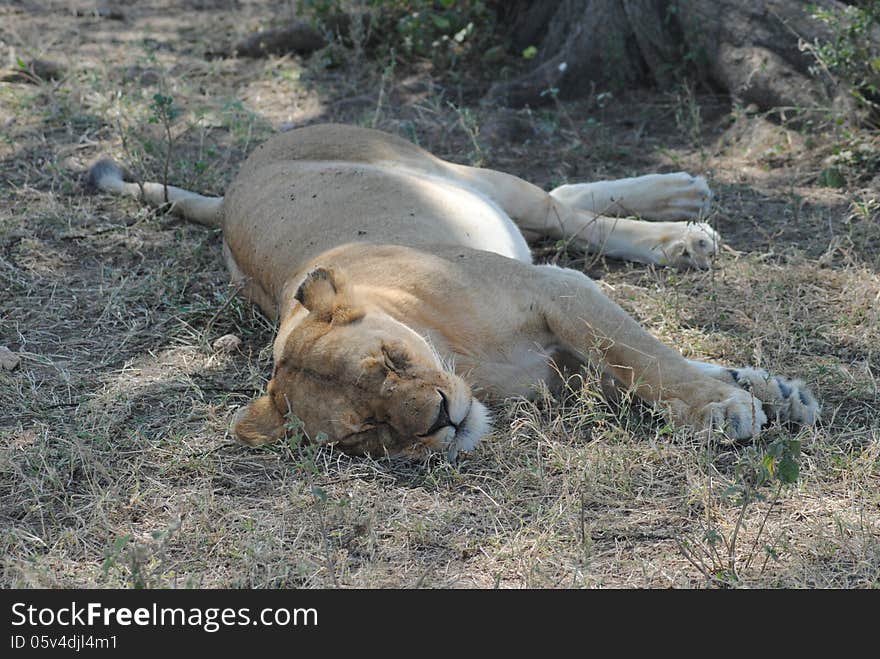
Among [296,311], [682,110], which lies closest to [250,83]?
[682,110]

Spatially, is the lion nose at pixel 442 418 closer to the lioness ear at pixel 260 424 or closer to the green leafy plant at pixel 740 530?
the lioness ear at pixel 260 424

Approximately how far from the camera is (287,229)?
462 cm

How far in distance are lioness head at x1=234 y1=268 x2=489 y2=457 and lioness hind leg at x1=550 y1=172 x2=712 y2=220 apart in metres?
2.11

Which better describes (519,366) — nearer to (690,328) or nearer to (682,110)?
(690,328)

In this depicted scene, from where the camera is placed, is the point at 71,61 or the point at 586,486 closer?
the point at 586,486

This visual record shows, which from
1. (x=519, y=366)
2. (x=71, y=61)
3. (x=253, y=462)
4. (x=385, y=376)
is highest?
(x=385, y=376)

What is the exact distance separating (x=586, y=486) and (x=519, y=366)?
25.3 inches

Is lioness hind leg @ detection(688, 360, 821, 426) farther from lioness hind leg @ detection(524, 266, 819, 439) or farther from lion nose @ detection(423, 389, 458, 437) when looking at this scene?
lion nose @ detection(423, 389, 458, 437)

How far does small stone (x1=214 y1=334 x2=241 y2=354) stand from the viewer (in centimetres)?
453

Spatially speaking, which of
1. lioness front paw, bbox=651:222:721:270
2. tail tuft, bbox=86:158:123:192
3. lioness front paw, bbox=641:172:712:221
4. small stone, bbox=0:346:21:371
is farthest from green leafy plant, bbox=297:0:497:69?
small stone, bbox=0:346:21:371

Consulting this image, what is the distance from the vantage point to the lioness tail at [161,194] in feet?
18.7

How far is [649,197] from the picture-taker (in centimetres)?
539

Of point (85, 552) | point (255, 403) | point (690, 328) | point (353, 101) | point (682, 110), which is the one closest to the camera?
point (85, 552)

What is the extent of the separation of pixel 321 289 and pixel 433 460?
65cm
